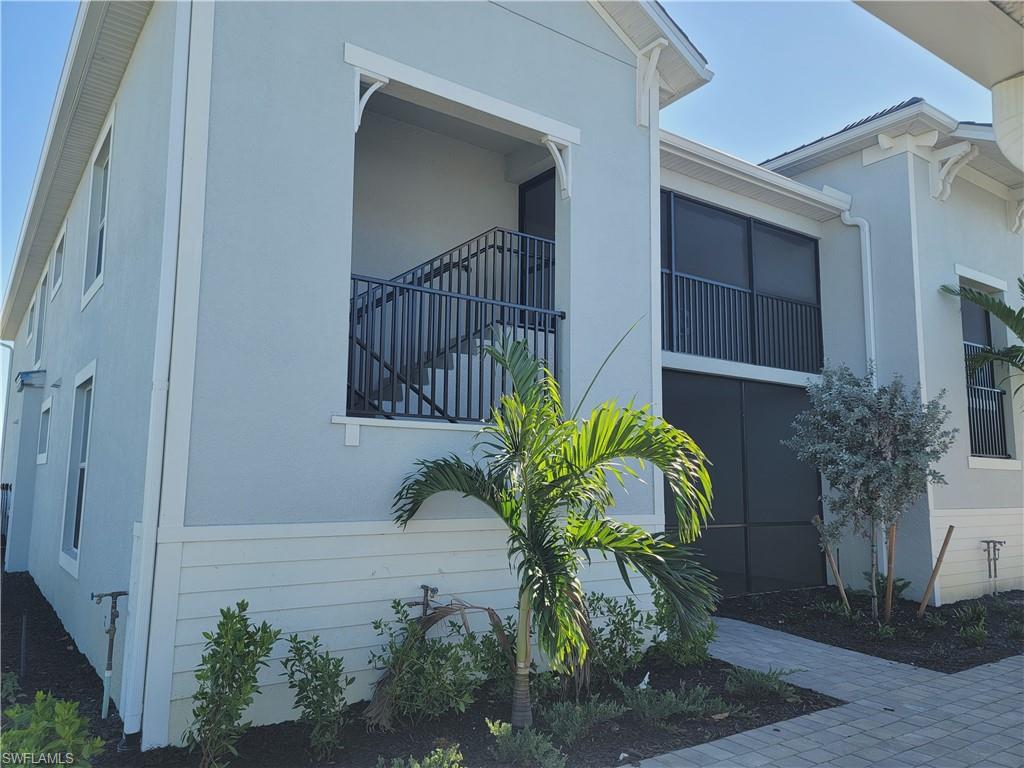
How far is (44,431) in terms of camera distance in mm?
10859

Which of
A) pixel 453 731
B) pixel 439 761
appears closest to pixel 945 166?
pixel 453 731

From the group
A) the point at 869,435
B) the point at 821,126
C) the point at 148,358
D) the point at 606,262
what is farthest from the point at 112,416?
the point at 821,126

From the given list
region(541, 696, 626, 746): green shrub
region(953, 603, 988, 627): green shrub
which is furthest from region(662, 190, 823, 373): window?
region(541, 696, 626, 746): green shrub

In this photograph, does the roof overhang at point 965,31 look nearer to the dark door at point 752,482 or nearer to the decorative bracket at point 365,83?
the decorative bracket at point 365,83

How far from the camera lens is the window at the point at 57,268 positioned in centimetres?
1059

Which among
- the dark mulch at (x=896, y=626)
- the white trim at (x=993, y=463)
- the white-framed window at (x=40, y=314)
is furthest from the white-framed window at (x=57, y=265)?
the white trim at (x=993, y=463)

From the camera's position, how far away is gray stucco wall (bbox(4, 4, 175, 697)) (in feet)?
16.9

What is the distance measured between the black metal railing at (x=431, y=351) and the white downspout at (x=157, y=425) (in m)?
1.34

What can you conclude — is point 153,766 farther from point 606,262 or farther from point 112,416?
point 606,262

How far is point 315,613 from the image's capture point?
502cm

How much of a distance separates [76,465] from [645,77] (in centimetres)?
718

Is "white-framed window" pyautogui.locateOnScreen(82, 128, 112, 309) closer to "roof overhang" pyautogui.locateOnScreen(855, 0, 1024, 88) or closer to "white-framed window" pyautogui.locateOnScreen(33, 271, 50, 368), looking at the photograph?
"white-framed window" pyautogui.locateOnScreen(33, 271, 50, 368)

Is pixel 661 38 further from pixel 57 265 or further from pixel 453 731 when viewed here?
pixel 57 265

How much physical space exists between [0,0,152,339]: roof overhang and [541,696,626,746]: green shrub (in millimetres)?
6357
